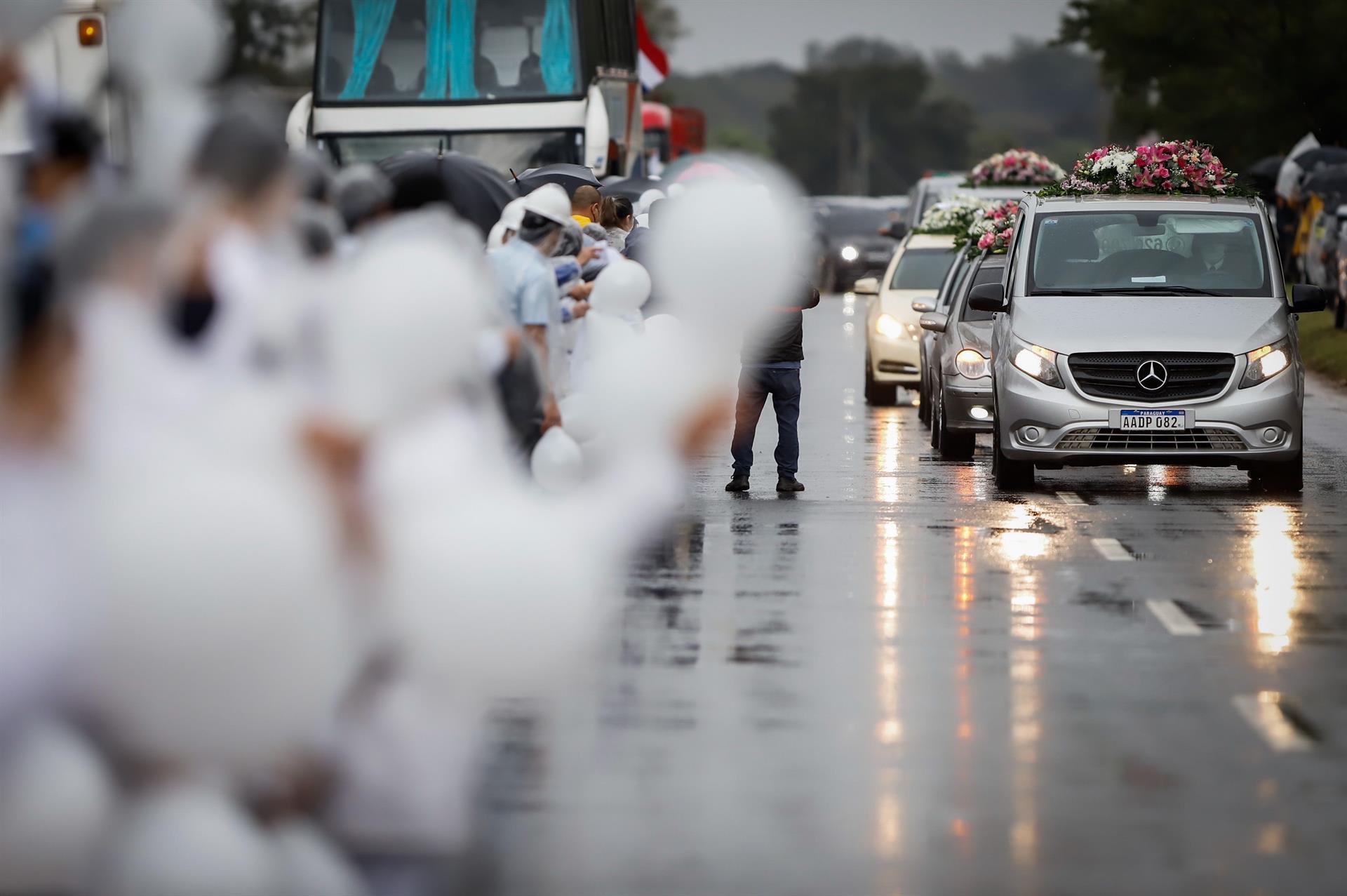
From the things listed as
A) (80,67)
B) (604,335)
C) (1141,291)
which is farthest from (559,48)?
(604,335)

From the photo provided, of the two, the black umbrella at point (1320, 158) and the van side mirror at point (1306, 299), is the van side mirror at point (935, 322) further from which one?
the black umbrella at point (1320, 158)

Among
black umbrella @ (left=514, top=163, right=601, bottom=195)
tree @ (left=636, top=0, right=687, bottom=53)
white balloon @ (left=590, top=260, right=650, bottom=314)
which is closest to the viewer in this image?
white balloon @ (left=590, top=260, right=650, bottom=314)

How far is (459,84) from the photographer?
91.2ft

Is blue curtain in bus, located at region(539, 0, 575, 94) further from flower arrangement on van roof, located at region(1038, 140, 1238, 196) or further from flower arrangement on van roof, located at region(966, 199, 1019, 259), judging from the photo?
flower arrangement on van roof, located at region(1038, 140, 1238, 196)

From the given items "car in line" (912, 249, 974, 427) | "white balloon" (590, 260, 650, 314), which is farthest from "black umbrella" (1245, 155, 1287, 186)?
"white balloon" (590, 260, 650, 314)

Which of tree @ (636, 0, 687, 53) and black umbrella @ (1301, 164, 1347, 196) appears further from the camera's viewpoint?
tree @ (636, 0, 687, 53)

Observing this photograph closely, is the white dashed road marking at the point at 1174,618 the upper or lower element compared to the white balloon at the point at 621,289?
lower

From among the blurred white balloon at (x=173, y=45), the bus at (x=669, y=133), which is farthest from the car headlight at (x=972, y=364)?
the bus at (x=669, y=133)

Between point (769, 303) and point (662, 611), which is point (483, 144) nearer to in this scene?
point (662, 611)

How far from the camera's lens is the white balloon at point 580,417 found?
6.85 m

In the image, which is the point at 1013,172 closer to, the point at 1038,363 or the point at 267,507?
the point at 1038,363

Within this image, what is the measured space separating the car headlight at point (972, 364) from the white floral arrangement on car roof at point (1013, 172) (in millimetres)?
11638

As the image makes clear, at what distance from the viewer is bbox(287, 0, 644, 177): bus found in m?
27.5

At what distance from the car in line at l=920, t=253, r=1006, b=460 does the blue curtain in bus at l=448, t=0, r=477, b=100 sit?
7925mm
